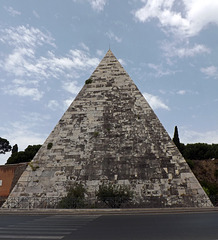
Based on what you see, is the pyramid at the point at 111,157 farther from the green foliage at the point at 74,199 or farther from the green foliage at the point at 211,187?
the green foliage at the point at 211,187

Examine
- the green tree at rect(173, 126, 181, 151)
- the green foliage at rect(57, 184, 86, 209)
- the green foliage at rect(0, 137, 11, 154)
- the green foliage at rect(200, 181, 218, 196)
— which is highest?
the green foliage at rect(0, 137, 11, 154)

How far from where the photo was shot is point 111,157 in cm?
1469

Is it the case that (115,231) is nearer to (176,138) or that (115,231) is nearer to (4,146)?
(176,138)

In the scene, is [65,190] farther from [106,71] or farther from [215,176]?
[215,176]

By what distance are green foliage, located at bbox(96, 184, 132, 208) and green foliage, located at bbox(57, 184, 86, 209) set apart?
899mm

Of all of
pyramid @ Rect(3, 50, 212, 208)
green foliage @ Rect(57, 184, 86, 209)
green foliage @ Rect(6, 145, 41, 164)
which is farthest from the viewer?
green foliage @ Rect(6, 145, 41, 164)

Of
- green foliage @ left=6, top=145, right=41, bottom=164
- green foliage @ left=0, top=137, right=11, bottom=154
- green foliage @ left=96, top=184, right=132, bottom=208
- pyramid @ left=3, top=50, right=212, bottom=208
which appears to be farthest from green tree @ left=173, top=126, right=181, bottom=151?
green foliage @ left=0, top=137, right=11, bottom=154

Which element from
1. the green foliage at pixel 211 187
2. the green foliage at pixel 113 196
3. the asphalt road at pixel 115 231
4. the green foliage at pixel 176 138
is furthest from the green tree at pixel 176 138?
the asphalt road at pixel 115 231

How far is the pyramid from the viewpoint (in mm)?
13273

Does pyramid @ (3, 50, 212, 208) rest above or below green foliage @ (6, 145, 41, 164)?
below

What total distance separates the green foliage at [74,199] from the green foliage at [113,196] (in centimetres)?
90

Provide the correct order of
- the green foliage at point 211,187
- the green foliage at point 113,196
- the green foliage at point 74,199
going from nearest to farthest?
the green foliage at point 113,196
the green foliage at point 74,199
the green foliage at point 211,187

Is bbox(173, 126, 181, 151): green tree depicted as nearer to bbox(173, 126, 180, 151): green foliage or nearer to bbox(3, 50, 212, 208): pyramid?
bbox(173, 126, 180, 151): green foliage

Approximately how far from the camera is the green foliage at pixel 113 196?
12672 millimetres
